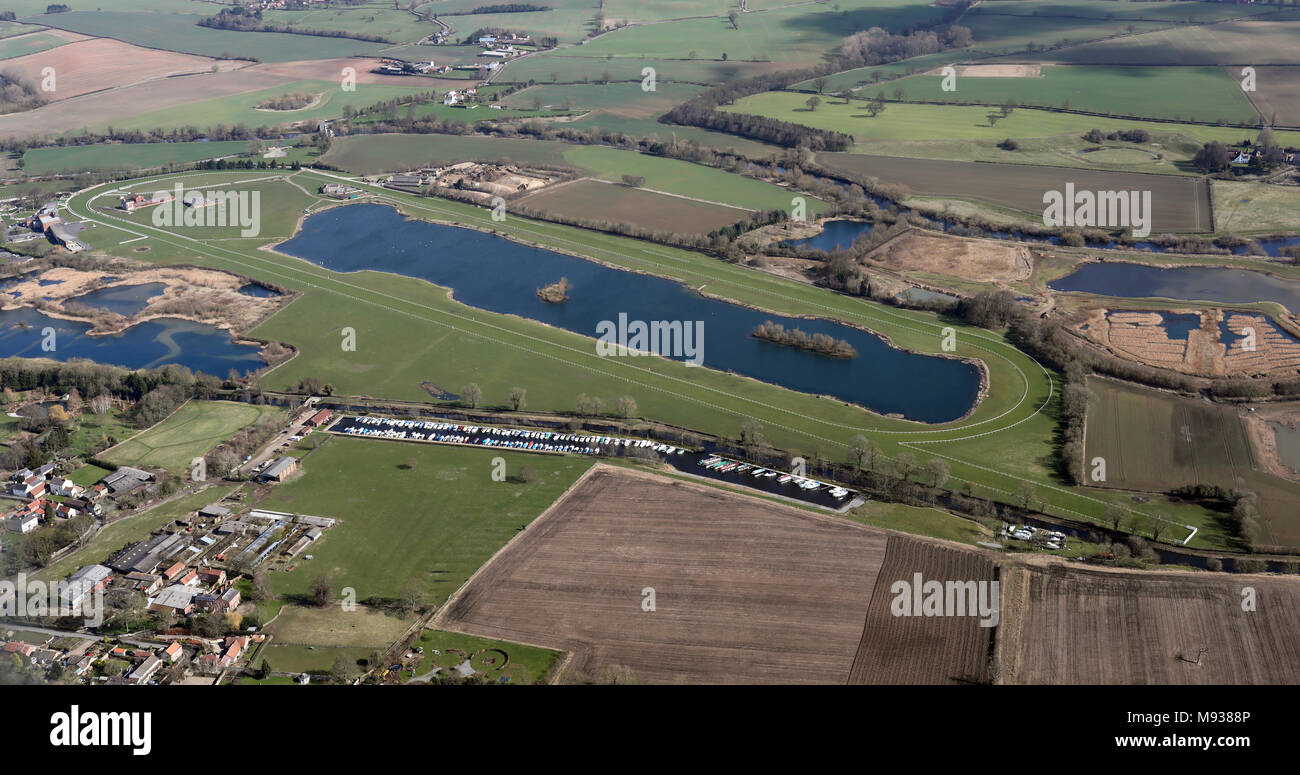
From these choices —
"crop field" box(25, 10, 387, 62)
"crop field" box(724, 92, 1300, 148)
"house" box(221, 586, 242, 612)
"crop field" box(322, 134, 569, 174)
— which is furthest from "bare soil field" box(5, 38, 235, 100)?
"house" box(221, 586, 242, 612)

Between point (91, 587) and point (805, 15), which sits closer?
point (91, 587)

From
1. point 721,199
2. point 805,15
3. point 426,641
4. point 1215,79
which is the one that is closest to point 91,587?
point 426,641

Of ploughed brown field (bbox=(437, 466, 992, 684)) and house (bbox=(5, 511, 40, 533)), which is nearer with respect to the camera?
ploughed brown field (bbox=(437, 466, 992, 684))

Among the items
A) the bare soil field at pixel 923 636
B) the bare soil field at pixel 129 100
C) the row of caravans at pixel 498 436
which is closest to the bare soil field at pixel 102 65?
the bare soil field at pixel 129 100

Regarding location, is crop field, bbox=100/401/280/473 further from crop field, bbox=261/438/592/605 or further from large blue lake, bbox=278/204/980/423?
large blue lake, bbox=278/204/980/423
